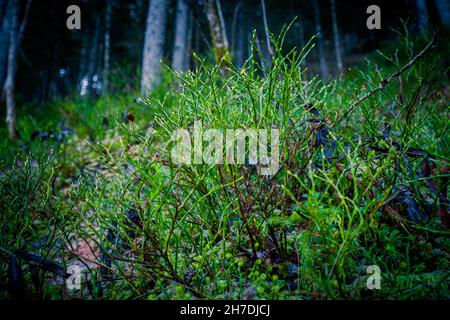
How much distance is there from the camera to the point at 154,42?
604cm

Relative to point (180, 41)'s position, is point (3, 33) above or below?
above

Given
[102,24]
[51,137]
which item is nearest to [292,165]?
[51,137]

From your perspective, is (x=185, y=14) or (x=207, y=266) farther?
(x=185, y=14)

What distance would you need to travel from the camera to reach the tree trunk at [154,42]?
223 inches

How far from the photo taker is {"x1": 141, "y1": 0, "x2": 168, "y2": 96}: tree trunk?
5670mm

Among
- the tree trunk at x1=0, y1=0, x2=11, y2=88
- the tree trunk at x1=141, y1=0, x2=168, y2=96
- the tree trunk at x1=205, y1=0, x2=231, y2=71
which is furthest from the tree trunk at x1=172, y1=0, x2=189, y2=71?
the tree trunk at x1=0, y1=0, x2=11, y2=88

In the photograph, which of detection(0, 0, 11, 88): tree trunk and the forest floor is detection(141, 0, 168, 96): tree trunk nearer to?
the forest floor
